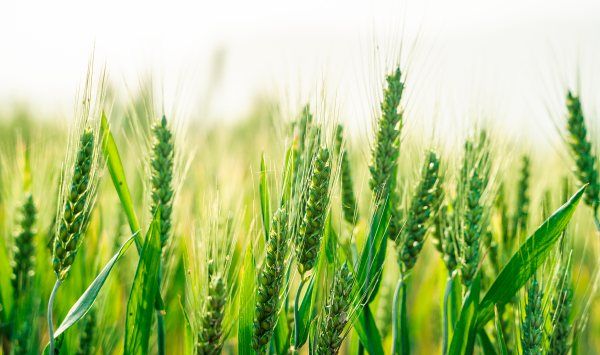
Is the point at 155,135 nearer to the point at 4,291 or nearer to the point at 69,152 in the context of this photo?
the point at 69,152

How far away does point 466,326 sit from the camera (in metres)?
1.38

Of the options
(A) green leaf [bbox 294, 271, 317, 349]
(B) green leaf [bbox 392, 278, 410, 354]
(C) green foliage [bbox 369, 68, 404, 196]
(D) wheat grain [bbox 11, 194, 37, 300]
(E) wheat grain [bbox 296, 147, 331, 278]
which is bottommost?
(B) green leaf [bbox 392, 278, 410, 354]

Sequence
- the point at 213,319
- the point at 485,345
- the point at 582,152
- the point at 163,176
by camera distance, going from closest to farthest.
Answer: the point at 213,319 → the point at 163,176 → the point at 485,345 → the point at 582,152

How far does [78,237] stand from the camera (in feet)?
3.90

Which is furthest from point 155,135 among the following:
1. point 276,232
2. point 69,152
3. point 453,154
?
point 453,154

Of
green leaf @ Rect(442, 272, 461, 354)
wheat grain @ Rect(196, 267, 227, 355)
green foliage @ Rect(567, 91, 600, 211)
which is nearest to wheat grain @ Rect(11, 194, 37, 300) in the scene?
wheat grain @ Rect(196, 267, 227, 355)

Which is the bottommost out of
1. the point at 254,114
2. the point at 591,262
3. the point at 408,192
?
the point at 591,262

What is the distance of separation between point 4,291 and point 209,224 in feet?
2.29

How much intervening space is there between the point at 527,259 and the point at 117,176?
1.00 m

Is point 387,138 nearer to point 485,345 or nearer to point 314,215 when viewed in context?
point 314,215

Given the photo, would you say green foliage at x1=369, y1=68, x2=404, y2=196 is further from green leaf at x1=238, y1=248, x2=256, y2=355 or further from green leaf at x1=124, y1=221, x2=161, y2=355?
green leaf at x1=124, y1=221, x2=161, y2=355

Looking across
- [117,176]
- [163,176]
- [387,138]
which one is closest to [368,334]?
[387,138]

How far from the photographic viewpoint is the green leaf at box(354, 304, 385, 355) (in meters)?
1.39

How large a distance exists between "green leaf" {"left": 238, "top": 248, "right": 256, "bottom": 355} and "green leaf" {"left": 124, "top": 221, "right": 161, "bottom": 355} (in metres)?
0.20
